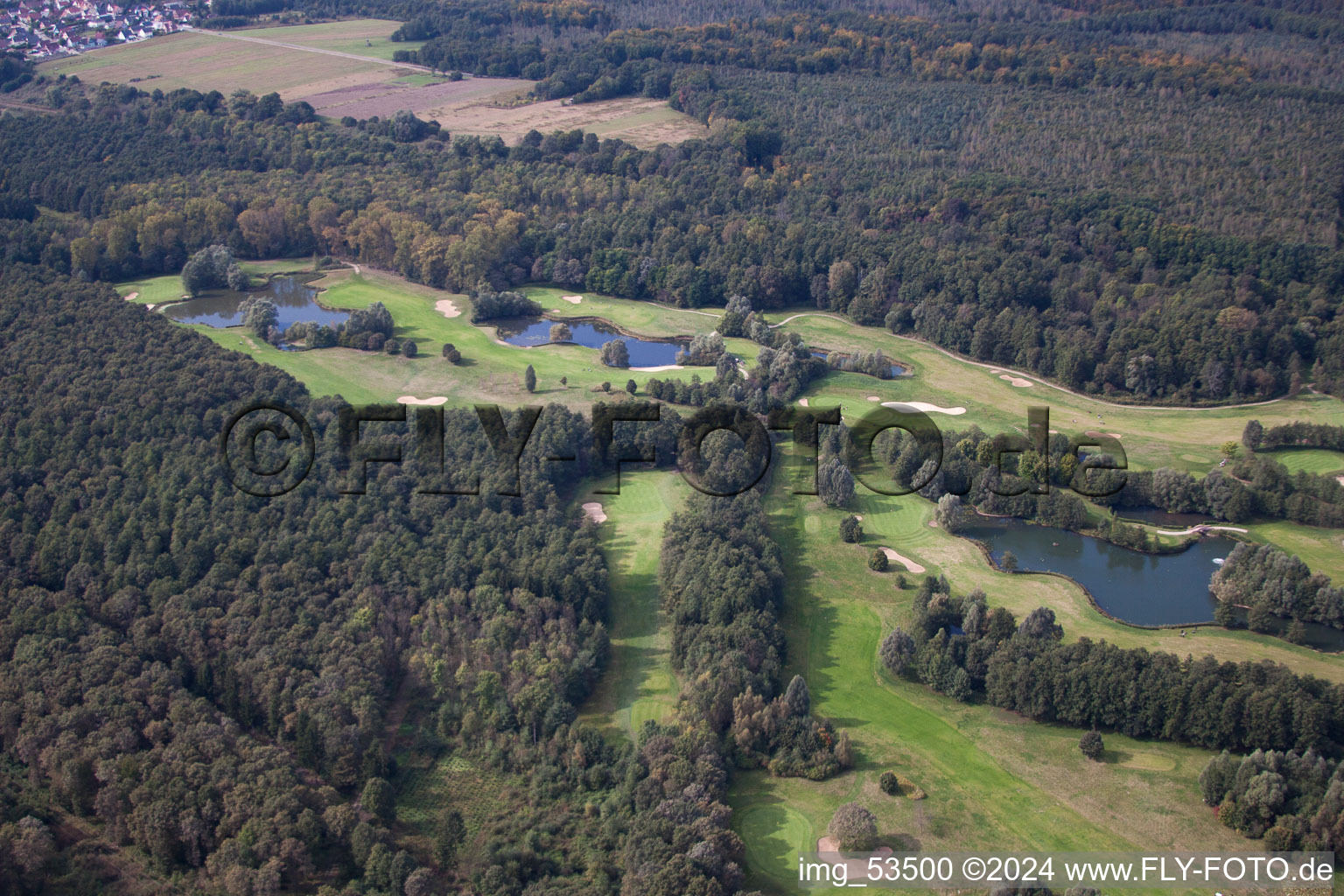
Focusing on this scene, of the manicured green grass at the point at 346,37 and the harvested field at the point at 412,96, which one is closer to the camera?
the harvested field at the point at 412,96

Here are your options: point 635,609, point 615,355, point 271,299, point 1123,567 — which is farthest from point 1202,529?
point 271,299

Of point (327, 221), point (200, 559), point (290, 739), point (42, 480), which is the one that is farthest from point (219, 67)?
point (290, 739)

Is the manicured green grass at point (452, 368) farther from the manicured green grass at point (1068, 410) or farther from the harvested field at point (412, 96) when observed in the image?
the harvested field at point (412, 96)

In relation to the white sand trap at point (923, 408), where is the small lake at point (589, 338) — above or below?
above

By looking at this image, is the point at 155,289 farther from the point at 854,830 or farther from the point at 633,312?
the point at 854,830

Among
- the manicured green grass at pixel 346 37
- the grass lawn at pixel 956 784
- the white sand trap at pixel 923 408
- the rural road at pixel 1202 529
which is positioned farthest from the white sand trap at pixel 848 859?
the manicured green grass at pixel 346 37

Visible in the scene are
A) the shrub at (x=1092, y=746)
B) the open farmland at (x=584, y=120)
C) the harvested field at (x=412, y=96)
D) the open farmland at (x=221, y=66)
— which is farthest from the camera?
the open farmland at (x=221, y=66)

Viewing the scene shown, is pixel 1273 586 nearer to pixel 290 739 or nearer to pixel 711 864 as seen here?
pixel 711 864
